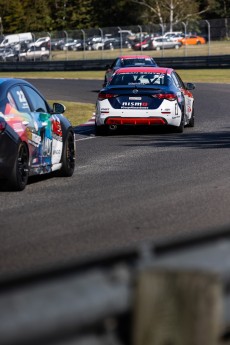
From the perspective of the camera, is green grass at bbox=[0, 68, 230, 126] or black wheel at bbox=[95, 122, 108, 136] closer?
black wheel at bbox=[95, 122, 108, 136]

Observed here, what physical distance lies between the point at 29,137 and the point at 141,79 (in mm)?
9670

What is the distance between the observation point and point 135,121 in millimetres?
21578

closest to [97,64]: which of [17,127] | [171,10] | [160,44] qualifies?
[160,44]

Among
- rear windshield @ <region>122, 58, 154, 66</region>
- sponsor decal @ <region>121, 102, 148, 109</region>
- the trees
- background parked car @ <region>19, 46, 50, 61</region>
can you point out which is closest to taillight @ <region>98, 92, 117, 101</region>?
sponsor decal @ <region>121, 102, 148, 109</region>

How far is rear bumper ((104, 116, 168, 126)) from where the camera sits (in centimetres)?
2158

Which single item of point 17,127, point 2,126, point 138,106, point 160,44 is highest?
point 2,126

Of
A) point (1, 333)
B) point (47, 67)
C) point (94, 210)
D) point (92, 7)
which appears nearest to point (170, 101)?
point (94, 210)

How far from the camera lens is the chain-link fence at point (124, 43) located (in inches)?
2803

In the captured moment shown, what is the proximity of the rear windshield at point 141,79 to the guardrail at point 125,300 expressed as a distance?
18.7m

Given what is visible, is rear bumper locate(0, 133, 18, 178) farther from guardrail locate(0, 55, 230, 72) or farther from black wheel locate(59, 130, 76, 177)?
A: guardrail locate(0, 55, 230, 72)

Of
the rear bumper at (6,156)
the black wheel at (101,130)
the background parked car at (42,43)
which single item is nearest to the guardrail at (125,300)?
the rear bumper at (6,156)

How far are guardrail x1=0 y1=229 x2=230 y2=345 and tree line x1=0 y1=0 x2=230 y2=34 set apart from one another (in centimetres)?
11618

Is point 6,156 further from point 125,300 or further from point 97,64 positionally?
point 97,64

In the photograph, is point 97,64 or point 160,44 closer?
point 97,64
